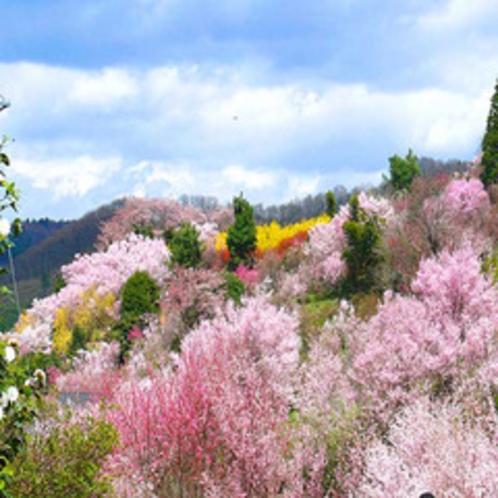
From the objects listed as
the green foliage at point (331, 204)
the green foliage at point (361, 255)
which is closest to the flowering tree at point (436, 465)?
the green foliage at point (361, 255)

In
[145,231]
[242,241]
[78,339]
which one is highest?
[145,231]

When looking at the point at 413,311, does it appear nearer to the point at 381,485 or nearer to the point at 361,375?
the point at 361,375

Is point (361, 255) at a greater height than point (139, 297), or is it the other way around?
point (361, 255)

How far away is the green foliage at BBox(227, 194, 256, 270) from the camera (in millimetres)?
42156

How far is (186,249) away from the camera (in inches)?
1563

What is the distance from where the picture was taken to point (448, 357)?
1131 cm

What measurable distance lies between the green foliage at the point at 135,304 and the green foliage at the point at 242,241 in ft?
32.7

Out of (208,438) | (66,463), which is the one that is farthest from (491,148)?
(66,463)

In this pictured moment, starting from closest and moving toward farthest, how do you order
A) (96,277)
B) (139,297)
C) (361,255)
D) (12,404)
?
(12,404) < (361,255) < (139,297) < (96,277)

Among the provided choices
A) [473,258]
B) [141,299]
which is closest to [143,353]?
[141,299]

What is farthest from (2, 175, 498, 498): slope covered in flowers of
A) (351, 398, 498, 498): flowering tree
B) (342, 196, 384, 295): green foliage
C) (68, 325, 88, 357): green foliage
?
(68, 325, 88, 357): green foliage

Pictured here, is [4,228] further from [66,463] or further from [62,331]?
[62,331]

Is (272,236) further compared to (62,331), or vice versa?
(272,236)

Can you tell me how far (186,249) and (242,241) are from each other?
3963 millimetres
